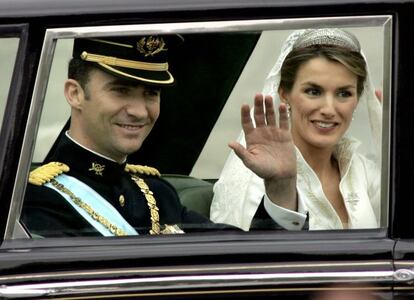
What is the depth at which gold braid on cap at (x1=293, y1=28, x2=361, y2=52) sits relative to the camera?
4.52 meters

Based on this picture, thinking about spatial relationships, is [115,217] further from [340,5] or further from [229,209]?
[340,5]

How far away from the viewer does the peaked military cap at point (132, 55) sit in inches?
179

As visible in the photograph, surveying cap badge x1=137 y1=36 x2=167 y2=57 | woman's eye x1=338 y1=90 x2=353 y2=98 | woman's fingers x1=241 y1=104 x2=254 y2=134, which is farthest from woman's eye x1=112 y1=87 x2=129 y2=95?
woman's eye x1=338 y1=90 x2=353 y2=98

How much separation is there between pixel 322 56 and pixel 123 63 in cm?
58

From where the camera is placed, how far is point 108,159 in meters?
4.76

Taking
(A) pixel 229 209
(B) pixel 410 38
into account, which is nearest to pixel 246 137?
(A) pixel 229 209

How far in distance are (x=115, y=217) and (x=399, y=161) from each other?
83 cm

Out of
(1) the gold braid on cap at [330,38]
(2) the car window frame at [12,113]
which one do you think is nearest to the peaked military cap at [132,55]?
(2) the car window frame at [12,113]

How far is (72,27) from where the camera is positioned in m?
4.51

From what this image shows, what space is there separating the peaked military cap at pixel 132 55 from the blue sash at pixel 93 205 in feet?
1.11

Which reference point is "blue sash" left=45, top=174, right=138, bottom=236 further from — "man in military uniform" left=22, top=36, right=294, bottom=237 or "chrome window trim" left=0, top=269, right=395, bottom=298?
"chrome window trim" left=0, top=269, right=395, bottom=298

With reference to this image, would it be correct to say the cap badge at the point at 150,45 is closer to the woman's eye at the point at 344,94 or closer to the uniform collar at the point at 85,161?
the uniform collar at the point at 85,161

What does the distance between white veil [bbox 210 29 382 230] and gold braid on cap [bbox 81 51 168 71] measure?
1.09 feet

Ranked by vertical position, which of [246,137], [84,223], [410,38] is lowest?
[84,223]
